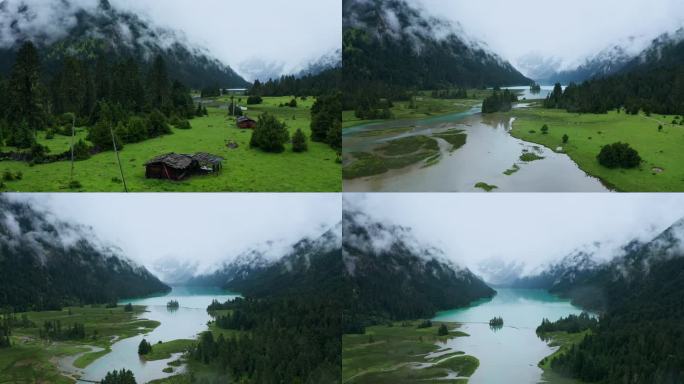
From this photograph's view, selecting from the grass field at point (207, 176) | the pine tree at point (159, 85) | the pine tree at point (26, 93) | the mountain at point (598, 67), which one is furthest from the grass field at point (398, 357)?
the pine tree at point (26, 93)

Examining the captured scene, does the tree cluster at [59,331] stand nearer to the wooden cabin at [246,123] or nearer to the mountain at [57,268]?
the mountain at [57,268]

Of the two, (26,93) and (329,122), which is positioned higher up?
(26,93)

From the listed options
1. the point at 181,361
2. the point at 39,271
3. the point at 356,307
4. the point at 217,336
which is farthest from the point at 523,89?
the point at 39,271

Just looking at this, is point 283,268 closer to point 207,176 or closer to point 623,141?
point 207,176

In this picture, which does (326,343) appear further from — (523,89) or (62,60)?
(62,60)

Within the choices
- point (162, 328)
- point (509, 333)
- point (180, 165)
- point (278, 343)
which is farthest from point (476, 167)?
point (162, 328)

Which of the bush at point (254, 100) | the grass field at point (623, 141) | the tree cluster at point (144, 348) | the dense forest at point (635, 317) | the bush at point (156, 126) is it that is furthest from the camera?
the bush at point (254, 100)

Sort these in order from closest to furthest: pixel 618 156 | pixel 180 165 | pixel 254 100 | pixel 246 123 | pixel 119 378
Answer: pixel 618 156, pixel 180 165, pixel 119 378, pixel 246 123, pixel 254 100
